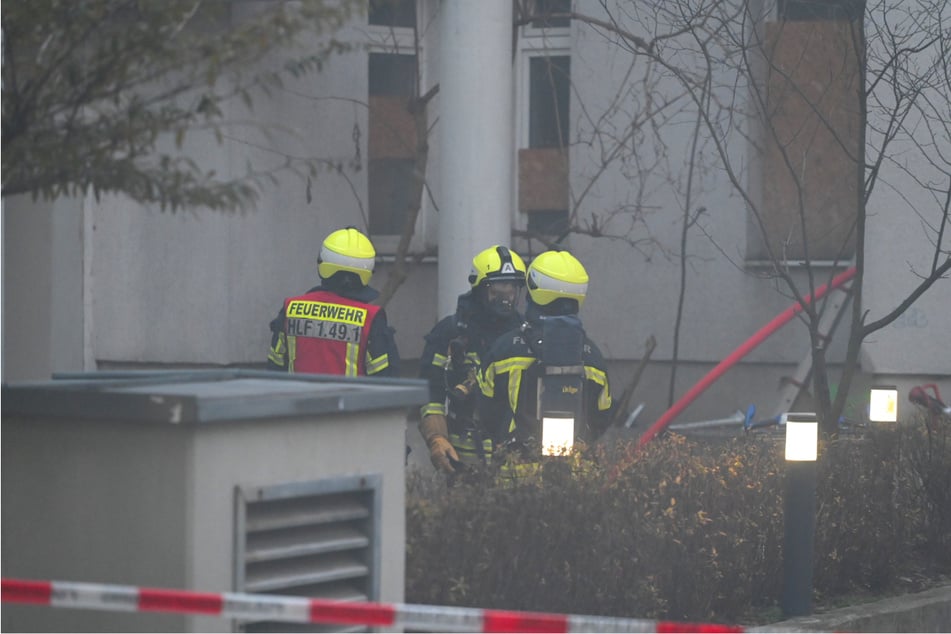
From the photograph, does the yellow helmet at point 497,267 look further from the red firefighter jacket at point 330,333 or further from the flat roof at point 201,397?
the flat roof at point 201,397

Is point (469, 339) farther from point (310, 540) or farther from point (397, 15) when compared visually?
point (397, 15)

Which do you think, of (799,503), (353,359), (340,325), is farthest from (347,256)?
(799,503)

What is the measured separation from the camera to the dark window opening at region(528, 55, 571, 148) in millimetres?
13398

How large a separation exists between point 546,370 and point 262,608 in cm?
371

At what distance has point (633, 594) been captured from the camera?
681cm

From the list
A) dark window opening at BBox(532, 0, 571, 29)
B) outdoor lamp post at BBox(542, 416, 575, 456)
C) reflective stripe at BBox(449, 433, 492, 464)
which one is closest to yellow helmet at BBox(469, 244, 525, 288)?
reflective stripe at BBox(449, 433, 492, 464)

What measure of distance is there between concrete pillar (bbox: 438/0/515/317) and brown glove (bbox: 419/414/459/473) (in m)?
2.61

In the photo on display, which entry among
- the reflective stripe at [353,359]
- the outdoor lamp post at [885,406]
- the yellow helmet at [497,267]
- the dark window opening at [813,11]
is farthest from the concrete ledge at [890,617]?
the dark window opening at [813,11]

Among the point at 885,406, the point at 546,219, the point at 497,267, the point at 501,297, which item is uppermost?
the point at 546,219

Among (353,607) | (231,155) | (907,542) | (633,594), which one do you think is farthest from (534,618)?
(231,155)

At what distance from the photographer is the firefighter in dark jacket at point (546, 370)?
7.77 m

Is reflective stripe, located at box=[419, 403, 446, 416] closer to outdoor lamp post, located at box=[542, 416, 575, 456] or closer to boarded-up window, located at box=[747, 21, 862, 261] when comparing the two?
outdoor lamp post, located at box=[542, 416, 575, 456]

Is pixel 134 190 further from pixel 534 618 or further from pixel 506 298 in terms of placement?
pixel 506 298

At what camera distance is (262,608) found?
4219 mm
